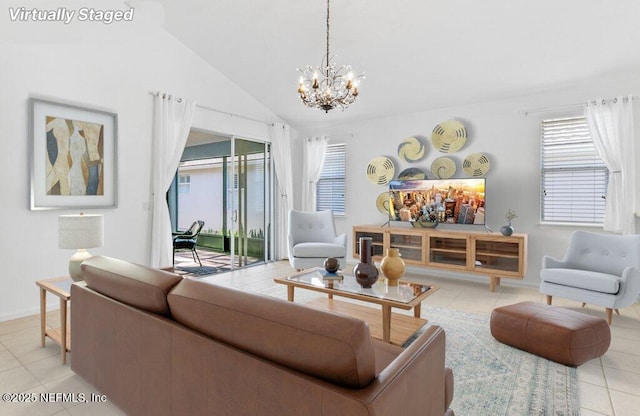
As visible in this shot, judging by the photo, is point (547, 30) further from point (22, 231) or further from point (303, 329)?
point (22, 231)

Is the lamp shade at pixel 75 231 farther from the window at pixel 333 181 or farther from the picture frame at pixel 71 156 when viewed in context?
the window at pixel 333 181

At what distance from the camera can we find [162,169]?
4449mm

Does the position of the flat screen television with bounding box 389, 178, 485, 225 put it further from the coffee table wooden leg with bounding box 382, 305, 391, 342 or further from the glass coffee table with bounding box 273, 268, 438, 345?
the coffee table wooden leg with bounding box 382, 305, 391, 342

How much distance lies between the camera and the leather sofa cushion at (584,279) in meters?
3.02

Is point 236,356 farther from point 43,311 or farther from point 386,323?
point 43,311

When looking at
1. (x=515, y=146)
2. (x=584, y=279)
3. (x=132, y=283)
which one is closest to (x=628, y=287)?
(x=584, y=279)

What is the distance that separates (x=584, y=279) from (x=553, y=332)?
1.16 m

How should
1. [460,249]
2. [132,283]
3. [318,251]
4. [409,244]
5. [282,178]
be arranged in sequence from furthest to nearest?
[282,178]
[409,244]
[318,251]
[460,249]
[132,283]

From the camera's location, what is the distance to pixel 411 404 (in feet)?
3.61

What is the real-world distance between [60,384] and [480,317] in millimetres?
3336

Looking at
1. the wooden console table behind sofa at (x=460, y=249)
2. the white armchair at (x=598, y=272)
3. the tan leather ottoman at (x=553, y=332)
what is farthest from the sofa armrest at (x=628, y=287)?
the wooden console table behind sofa at (x=460, y=249)

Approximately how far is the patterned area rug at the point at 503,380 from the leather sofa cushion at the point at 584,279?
3.47ft

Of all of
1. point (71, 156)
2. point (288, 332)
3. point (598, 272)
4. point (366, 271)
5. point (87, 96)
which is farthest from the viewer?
point (87, 96)

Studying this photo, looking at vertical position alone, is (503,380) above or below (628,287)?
below
